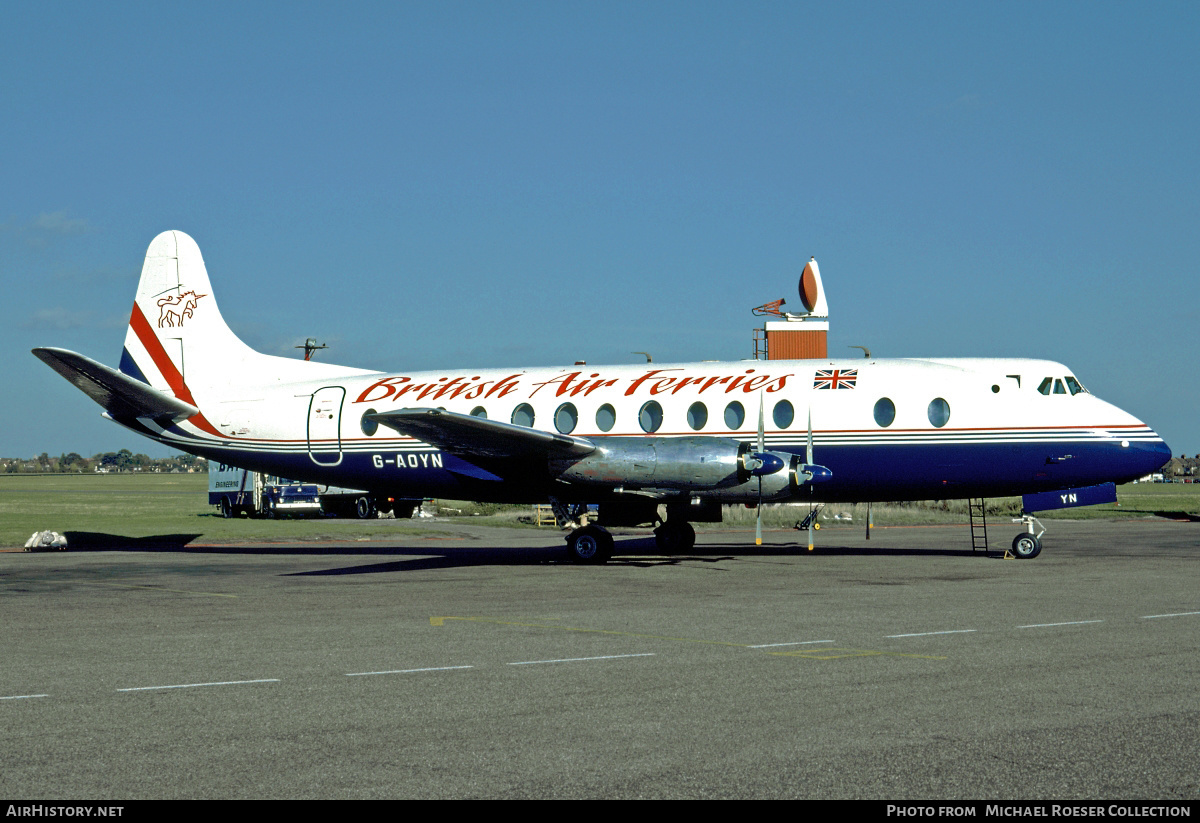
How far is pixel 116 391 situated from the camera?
26656mm

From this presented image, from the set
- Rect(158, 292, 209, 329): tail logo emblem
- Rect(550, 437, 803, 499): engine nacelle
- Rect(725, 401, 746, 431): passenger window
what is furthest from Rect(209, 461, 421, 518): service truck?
Rect(725, 401, 746, 431): passenger window

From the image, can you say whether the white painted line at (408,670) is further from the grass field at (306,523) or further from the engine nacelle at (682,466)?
the grass field at (306,523)

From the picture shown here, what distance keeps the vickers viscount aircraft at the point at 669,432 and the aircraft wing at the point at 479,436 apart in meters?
0.05

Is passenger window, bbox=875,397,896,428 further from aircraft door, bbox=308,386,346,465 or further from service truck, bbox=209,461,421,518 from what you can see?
service truck, bbox=209,461,421,518

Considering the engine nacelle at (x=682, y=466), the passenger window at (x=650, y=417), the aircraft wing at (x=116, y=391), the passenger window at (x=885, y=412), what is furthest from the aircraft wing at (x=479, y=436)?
the aircraft wing at (x=116, y=391)

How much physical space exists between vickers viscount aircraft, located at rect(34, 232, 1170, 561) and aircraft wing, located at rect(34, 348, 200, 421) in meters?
0.05

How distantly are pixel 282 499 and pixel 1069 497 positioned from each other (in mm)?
35663

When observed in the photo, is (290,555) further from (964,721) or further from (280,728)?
(964,721)

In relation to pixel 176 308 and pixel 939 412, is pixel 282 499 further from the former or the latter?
pixel 939 412

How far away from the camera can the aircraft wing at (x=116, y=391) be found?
25.2m

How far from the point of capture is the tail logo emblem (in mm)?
28453

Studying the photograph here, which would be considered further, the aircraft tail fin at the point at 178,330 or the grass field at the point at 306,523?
the grass field at the point at 306,523
